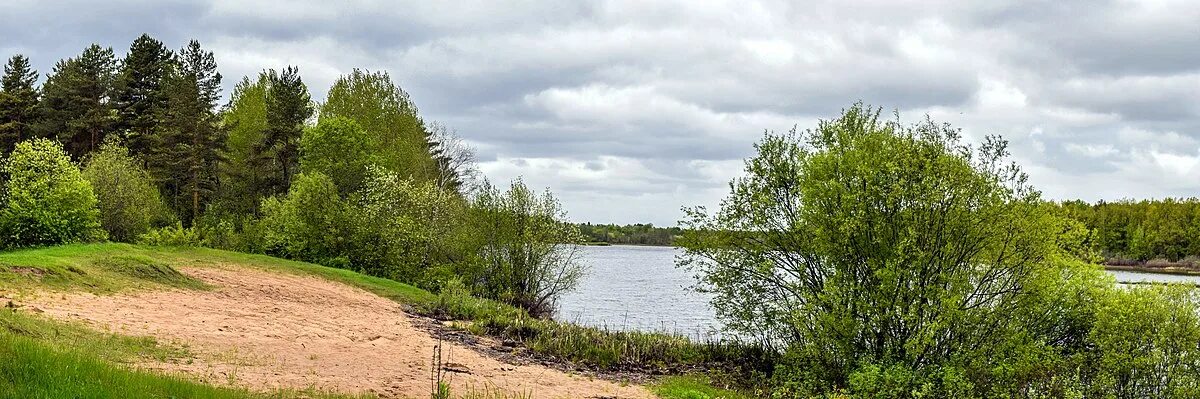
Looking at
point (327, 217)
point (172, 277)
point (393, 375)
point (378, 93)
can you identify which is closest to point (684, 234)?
point (393, 375)

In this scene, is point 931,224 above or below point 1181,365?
above

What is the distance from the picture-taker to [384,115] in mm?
53781

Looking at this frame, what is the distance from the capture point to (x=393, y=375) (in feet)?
52.9

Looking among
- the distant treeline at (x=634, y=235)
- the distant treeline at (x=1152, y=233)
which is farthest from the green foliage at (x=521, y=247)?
the distant treeline at (x=634, y=235)

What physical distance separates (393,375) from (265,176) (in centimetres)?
4198

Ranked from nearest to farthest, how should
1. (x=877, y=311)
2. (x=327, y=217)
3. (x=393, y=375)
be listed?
(x=393, y=375), (x=877, y=311), (x=327, y=217)

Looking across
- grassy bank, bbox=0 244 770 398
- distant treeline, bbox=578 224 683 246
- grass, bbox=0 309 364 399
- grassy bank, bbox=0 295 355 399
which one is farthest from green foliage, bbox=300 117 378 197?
distant treeline, bbox=578 224 683 246

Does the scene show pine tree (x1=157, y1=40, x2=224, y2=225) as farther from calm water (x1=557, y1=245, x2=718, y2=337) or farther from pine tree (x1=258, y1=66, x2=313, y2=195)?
calm water (x1=557, y1=245, x2=718, y2=337)

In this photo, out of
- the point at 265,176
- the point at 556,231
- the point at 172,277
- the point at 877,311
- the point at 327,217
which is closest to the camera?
the point at 877,311

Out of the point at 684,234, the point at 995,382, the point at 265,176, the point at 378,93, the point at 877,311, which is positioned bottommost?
the point at 995,382

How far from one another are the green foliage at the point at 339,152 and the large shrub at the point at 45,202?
590 inches

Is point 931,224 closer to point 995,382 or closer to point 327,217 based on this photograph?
point 995,382

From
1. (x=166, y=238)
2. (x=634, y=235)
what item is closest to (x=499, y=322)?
(x=166, y=238)

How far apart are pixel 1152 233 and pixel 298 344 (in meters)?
112
